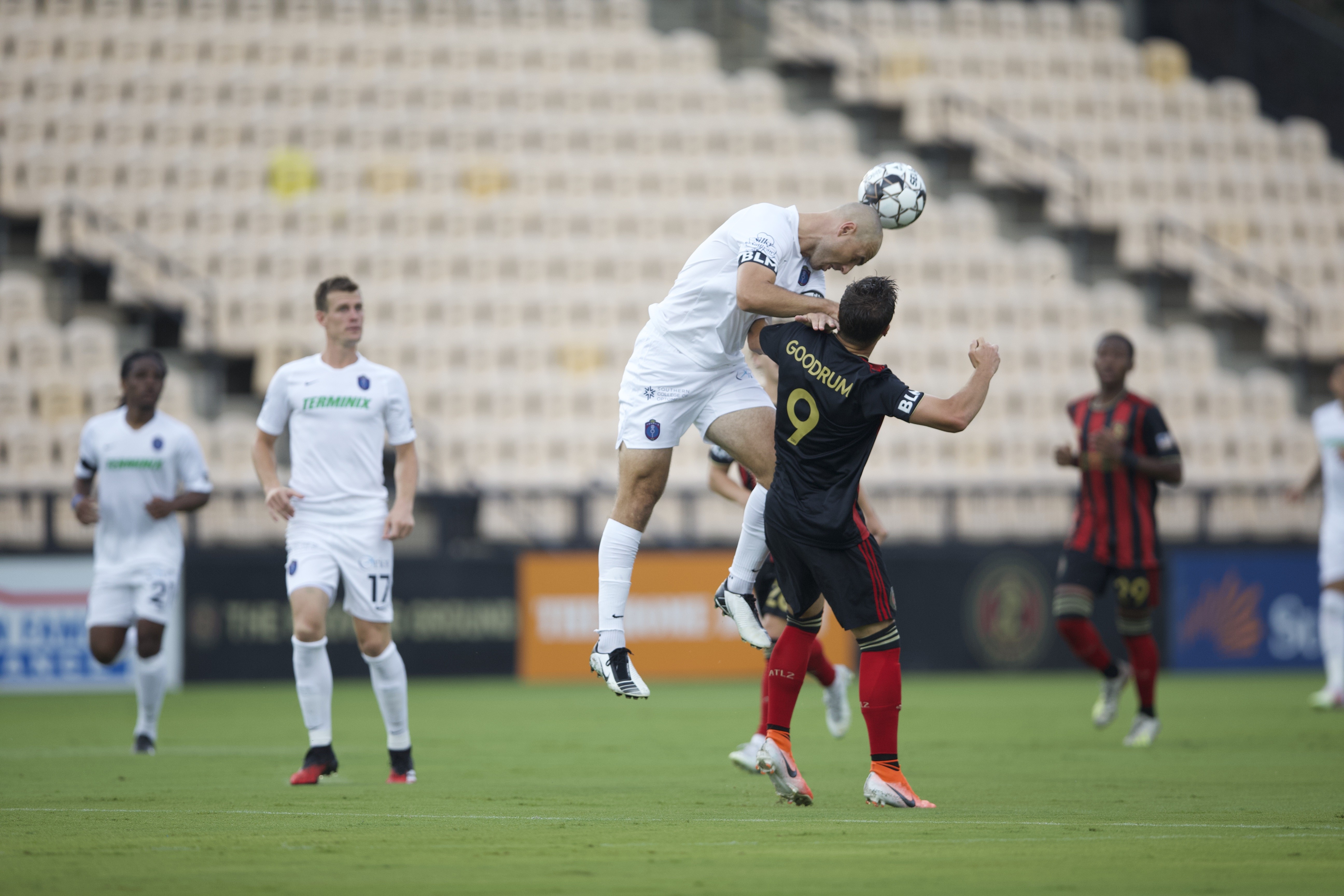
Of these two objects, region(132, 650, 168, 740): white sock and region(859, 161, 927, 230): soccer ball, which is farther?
region(132, 650, 168, 740): white sock

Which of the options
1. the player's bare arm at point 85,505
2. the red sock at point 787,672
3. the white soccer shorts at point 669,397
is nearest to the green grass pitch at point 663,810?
the red sock at point 787,672

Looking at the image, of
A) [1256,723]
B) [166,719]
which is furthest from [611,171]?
[1256,723]

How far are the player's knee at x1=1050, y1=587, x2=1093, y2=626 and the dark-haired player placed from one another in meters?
4.10

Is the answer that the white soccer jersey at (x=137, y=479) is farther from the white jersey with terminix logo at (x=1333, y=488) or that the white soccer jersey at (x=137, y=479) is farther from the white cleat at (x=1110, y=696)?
the white jersey with terminix logo at (x=1333, y=488)

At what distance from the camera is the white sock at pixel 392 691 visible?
27.5ft

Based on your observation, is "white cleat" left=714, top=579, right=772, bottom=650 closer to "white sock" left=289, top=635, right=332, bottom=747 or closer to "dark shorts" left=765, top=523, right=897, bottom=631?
"dark shorts" left=765, top=523, right=897, bottom=631

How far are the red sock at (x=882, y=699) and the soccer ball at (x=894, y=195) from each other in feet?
6.58

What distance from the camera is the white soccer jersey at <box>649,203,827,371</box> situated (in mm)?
7391

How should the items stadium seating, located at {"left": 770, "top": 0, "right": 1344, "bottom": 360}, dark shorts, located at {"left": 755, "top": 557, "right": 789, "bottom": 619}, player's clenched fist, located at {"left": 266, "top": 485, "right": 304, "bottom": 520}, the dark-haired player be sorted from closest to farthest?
the dark-haired player
player's clenched fist, located at {"left": 266, "top": 485, "right": 304, "bottom": 520}
dark shorts, located at {"left": 755, "top": 557, "right": 789, "bottom": 619}
stadium seating, located at {"left": 770, "top": 0, "right": 1344, "bottom": 360}

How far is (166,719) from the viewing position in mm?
13031

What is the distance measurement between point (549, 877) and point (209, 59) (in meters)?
19.5

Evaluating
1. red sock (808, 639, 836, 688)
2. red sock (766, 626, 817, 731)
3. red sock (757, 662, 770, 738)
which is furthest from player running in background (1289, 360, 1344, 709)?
red sock (766, 626, 817, 731)

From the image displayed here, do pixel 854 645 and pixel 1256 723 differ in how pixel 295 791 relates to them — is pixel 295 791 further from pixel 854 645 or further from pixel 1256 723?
pixel 854 645

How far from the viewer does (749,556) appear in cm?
759
